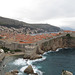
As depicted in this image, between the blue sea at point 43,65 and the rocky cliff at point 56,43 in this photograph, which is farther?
the rocky cliff at point 56,43

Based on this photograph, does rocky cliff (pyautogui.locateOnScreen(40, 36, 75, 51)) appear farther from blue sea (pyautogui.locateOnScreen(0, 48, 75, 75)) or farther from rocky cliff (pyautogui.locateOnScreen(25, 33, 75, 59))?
blue sea (pyautogui.locateOnScreen(0, 48, 75, 75))

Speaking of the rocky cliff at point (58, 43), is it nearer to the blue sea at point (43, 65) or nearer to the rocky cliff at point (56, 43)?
the rocky cliff at point (56, 43)

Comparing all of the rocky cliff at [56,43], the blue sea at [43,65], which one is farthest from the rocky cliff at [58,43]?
the blue sea at [43,65]

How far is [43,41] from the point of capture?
2692 inches

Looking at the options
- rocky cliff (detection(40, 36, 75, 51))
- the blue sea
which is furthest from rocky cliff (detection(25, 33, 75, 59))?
the blue sea

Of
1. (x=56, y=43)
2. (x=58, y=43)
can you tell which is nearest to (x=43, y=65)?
(x=56, y=43)

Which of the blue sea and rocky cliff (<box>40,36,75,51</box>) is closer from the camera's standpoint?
the blue sea

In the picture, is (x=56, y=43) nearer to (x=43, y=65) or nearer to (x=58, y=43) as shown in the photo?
(x=58, y=43)

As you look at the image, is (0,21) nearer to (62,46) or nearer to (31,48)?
(62,46)

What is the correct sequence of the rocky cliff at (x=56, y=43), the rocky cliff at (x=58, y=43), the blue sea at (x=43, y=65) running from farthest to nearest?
1. the rocky cliff at (x=58, y=43)
2. the rocky cliff at (x=56, y=43)
3. the blue sea at (x=43, y=65)

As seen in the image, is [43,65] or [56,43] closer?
[43,65]

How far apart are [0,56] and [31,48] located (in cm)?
1420

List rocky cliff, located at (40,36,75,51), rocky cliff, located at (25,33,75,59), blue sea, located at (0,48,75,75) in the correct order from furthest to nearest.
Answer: rocky cliff, located at (40,36,75,51) → rocky cliff, located at (25,33,75,59) → blue sea, located at (0,48,75,75)

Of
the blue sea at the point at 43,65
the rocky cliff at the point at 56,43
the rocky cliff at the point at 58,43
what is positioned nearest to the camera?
the blue sea at the point at 43,65
